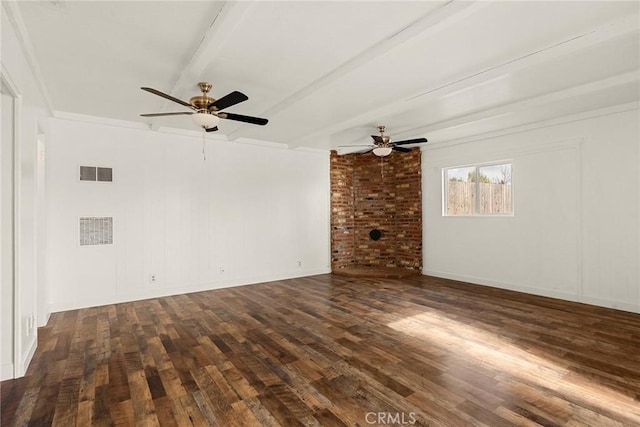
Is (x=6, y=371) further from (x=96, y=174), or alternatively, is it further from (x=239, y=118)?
(x=239, y=118)

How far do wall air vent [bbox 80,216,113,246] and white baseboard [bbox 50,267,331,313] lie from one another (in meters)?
0.83

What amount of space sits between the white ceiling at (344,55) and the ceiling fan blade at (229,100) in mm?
308

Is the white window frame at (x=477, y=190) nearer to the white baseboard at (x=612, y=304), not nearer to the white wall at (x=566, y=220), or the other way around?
the white wall at (x=566, y=220)

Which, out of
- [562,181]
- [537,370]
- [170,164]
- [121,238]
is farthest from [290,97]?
[562,181]

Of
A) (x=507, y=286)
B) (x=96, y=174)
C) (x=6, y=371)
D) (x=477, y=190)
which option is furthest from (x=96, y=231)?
(x=507, y=286)

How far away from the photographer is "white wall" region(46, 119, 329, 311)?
447 centimetres

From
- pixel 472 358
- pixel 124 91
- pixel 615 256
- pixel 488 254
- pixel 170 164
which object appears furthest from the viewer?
pixel 488 254

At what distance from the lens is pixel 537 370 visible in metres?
2.60

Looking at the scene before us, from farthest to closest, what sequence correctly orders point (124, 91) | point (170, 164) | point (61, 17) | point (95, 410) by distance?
point (170, 164)
point (124, 91)
point (61, 17)
point (95, 410)

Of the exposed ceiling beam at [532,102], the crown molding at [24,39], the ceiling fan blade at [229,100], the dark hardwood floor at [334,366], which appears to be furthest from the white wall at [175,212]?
the exposed ceiling beam at [532,102]

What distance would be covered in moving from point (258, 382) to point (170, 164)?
407 centimetres

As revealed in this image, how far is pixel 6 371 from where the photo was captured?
2516 millimetres

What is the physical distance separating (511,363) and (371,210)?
16.2 feet

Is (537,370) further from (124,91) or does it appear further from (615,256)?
(124,91)
